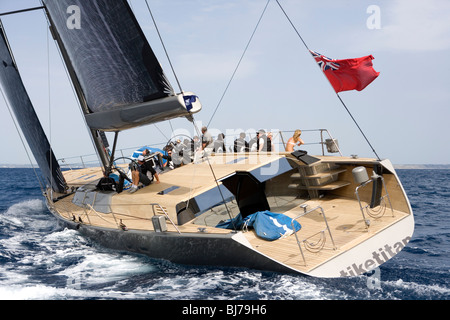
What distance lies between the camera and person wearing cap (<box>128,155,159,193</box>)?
9086mm

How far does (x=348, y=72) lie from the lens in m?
8.82

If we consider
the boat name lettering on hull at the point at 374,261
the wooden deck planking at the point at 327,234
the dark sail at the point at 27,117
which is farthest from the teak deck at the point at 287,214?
the dark sail at the point at 27,117

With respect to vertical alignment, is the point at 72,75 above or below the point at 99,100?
above

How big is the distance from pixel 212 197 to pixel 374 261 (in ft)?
10.2

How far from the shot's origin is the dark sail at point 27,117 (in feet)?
40.0

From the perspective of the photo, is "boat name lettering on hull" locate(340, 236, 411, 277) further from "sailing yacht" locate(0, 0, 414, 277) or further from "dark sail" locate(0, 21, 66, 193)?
"dark sail" locate(0, 21, 66, 193)

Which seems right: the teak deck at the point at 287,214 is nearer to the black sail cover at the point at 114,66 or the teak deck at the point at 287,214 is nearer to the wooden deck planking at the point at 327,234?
the wooden deck planking at the point at 327,234

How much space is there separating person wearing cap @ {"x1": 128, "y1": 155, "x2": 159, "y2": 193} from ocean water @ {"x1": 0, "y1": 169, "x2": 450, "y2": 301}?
1556 millimetres

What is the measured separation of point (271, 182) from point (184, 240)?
12.6 ft

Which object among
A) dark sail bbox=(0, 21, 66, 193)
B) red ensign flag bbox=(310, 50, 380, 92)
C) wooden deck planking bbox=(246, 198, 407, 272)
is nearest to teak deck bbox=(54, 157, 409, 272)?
wooden deck planking bbox=(246, 198, 407, 272)

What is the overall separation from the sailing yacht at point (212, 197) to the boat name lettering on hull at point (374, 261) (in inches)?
0.7

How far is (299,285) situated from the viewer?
5746 mm

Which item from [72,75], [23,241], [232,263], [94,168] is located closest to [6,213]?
[94,168]
